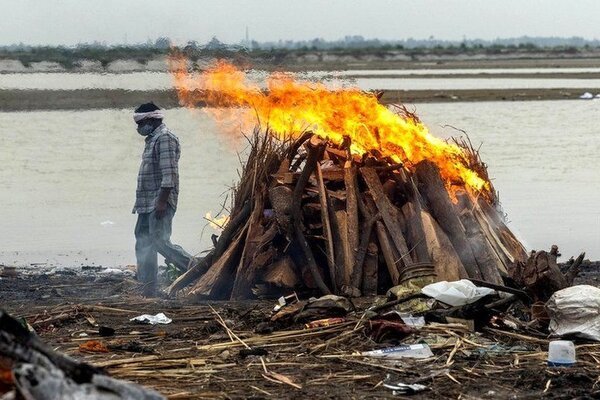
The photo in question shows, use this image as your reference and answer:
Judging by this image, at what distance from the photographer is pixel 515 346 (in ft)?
28.8

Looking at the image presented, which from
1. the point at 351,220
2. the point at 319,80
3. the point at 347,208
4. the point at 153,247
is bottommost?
the point at 153,247

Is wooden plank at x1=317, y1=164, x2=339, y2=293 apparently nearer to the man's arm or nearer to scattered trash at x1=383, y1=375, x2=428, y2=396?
A: the man's arm

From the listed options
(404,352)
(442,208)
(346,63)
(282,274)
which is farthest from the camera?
(346,63)

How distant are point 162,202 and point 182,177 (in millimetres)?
10367

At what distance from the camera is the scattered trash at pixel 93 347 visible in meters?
8.89

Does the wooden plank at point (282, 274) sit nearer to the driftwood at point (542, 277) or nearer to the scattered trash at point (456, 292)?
the scattered trash at point (456, 292)

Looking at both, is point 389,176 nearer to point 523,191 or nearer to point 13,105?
point 523,191

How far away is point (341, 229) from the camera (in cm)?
1152

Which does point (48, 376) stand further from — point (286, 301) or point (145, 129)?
point (145, 129)

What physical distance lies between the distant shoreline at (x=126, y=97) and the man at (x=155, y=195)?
55.2 feet

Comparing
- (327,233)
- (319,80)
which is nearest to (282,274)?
(327,233)

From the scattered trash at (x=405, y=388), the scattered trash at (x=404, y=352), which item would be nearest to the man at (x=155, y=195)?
the scattered trash at (x=404, y=352)

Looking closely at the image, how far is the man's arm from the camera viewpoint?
41.3ft

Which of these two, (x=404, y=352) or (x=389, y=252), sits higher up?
(x=389, y=252)
